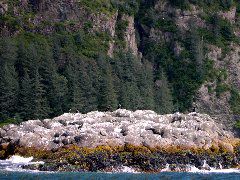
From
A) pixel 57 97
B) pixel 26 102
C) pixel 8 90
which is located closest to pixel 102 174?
pixel 26 102

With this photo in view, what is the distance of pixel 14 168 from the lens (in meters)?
70.5

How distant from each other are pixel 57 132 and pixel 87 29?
8635 cm

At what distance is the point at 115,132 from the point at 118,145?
3162 millimetres

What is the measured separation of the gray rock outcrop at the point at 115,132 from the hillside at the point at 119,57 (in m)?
34.9

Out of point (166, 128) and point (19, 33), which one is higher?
point (19, 33)

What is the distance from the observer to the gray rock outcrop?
249ft

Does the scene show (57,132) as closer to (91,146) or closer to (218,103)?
(91,146)

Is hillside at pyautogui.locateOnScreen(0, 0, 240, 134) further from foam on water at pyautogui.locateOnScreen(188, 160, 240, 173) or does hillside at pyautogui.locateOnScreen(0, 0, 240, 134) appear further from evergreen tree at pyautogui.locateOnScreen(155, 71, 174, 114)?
foam on water at pyautogui.locateOnScreen(188, 160, 240, 173)

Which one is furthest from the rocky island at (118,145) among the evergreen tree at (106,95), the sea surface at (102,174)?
the evergreen tree at (106,95)

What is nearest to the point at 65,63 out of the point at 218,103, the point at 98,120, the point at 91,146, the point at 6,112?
the point at 6,112

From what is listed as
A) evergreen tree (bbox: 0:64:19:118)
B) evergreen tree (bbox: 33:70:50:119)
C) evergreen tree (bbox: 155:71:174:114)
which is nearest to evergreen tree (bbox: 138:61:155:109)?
evergreen tree (bbox: 155:71:174:114)

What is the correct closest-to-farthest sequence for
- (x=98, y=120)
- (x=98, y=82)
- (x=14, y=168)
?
(x=14, y=168) < (x=98, y=120) < (x=98, y=82)

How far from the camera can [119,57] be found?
162125 mm

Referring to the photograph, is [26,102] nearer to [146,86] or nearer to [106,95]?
[106,95]
